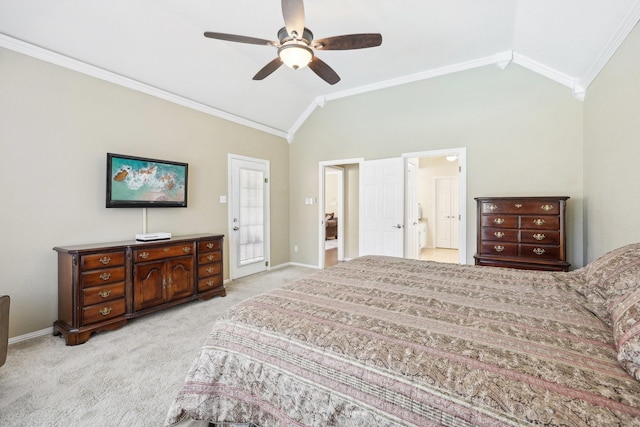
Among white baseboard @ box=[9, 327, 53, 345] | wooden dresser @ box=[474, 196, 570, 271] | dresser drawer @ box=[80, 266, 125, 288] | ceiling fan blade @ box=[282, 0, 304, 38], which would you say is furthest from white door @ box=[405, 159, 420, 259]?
white baseboard @ box=[9, 327, 53, 345]

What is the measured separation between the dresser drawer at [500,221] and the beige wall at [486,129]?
71 centimetres

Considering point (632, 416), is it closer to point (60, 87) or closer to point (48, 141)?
point (48, 141)

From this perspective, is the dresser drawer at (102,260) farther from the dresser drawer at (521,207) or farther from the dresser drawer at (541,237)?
the dresser drawer at (541,237)

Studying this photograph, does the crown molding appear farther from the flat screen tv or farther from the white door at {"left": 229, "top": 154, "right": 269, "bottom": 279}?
the flat screen tv

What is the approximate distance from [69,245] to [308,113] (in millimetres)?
4283

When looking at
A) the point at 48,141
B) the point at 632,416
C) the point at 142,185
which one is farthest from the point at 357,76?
the point at 632,416

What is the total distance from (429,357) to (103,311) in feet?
10.2

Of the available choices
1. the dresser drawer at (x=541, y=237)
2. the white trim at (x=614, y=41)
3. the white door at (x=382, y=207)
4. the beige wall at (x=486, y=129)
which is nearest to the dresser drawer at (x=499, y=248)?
the dresser drawer at (x=541, y=237)

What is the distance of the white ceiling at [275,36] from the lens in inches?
102

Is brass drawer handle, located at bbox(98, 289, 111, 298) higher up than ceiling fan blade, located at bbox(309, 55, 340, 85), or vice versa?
ceiling fan blade, located at bbox(309, 55, 340, 85)

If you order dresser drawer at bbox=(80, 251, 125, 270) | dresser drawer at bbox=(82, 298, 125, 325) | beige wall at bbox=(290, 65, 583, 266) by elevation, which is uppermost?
beige wall at bbox=(290, 65, 583, 266)

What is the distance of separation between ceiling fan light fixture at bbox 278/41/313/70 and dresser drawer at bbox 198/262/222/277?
2718 mm

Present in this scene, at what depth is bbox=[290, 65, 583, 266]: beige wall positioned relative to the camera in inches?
142

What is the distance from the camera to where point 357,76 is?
4.60m
